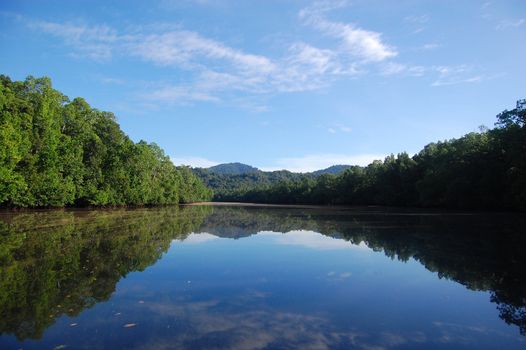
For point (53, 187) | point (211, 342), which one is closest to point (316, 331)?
point (211, 342)

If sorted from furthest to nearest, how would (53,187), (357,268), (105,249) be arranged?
(53,187) → (105,249) → (357,268)

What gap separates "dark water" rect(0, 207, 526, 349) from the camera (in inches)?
246

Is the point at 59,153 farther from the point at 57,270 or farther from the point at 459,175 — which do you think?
the point at 459,175

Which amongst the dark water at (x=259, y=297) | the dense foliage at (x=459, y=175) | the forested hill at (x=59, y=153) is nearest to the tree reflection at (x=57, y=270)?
the dark water at (x=259, y=297)

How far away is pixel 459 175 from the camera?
201 ft

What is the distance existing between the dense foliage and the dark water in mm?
39234

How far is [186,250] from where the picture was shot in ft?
54.8

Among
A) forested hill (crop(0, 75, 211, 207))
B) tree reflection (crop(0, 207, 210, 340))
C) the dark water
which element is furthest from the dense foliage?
forested hill (crop(0, 75, 211, 207))

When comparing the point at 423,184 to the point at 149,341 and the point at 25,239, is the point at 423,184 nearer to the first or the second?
the point at 25,239

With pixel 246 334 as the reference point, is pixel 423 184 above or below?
above

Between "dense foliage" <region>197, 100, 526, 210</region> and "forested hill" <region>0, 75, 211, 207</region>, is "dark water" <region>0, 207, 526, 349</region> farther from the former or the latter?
"dense foliage" <region>197, 100, 526, 210</region>

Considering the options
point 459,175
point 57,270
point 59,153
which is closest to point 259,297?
point 57,270

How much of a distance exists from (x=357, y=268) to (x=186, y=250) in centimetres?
784

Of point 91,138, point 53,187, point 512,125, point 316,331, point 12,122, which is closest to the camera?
point 316,331
